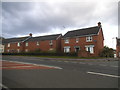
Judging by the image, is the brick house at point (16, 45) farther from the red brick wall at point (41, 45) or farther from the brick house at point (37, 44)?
the red brick wall at point (41, 45)

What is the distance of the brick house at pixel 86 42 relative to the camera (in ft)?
98.1

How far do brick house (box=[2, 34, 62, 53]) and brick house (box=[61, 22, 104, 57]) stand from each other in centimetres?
365

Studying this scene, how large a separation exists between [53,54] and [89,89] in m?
26.6

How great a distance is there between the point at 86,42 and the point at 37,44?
20045 mm

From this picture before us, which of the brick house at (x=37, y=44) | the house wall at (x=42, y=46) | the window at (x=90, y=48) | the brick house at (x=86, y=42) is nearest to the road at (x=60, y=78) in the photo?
the brick house at (x=86, y=42)

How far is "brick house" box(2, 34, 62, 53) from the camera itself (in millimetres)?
39344

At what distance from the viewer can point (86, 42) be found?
105 feet

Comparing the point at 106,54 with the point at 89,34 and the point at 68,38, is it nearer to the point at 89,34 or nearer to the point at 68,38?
the point at 89,34

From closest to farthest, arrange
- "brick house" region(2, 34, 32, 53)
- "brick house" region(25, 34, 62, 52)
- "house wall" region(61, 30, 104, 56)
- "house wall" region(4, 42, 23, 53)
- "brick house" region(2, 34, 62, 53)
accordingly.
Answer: "house wall" region(61, 30, 104, 56)
"brick house" region(25, 34, 62, 52)
"brick house" region(2, 34, 62, 53)
"brick house" region(2, 34, 32, 53)
"house wall" region(4, 42, 23, 53)

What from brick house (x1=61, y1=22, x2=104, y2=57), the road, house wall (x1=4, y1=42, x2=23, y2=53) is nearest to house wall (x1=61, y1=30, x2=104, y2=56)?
brick house (x1=61, y1=22, x2=104, y2=57)

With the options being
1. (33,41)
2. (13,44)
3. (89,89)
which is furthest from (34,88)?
(13,44)

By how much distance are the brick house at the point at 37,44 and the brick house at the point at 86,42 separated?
3.65 meters

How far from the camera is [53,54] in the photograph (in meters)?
31.0

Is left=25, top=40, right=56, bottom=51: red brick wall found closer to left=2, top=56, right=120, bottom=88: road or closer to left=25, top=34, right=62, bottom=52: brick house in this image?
left=25, top=34, right=62, bottom=52: brick house
